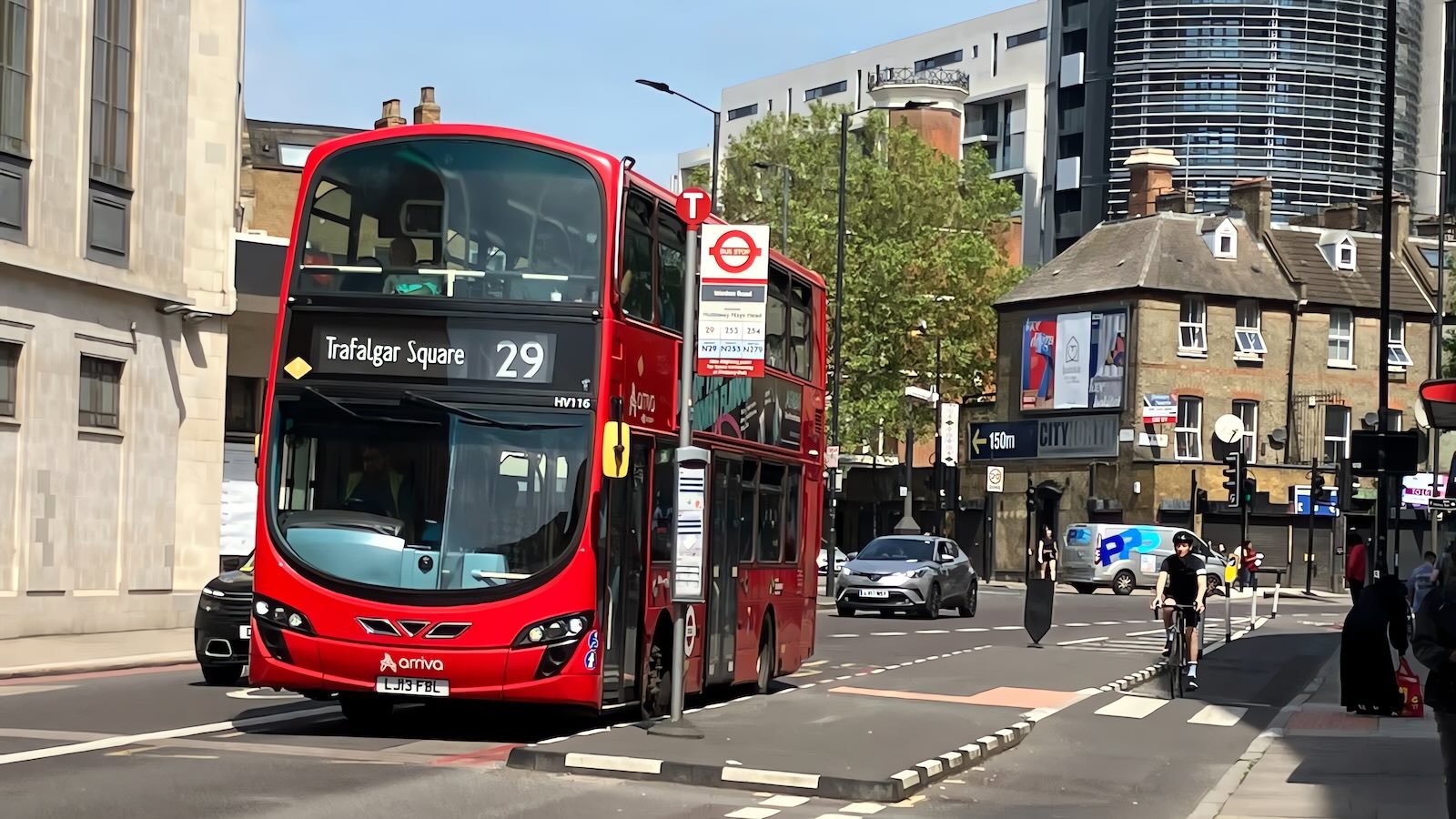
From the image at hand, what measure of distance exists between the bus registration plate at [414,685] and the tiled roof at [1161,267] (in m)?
56.6

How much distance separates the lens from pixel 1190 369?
69.4 meters

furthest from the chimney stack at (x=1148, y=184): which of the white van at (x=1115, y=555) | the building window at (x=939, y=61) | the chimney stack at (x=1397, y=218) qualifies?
the building window at (x=939, y=61)

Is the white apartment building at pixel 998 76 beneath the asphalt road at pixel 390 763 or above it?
above

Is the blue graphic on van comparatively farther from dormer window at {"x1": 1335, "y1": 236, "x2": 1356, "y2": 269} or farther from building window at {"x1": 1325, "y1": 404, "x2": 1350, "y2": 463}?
dormer window at {"x1": 1335, "y1": 236, "x2": 1356, "y2": 269}

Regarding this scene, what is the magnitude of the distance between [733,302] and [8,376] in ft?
47.3

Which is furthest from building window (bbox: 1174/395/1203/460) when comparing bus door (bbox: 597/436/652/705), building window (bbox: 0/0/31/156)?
bus door (bbox: 597/436/652/705)

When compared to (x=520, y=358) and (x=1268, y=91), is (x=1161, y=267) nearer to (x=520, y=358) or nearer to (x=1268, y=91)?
(x=1268, y=91)

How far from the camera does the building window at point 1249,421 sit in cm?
7000

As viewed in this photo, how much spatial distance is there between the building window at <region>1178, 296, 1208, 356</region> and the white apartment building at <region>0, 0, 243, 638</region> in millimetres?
42052

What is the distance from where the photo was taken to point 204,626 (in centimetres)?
1992

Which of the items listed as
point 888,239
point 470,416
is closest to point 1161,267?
point 888,239

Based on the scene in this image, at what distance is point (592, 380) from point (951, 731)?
170 inches

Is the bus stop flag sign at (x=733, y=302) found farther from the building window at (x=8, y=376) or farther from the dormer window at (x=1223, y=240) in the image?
the dormer window at (x=1223, y=240)

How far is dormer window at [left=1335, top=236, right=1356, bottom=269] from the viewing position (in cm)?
7438
